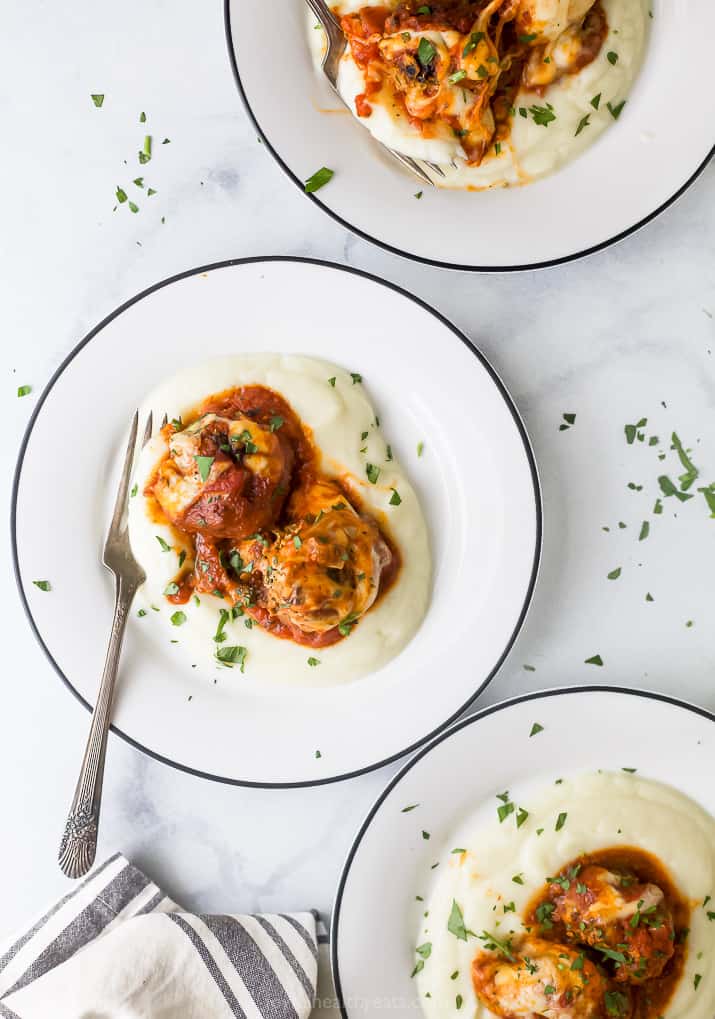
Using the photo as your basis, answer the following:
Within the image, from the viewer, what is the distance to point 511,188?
4613mm

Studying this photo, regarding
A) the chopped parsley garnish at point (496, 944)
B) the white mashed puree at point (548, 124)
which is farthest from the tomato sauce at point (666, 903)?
the white mashed puree at point (548, 124)

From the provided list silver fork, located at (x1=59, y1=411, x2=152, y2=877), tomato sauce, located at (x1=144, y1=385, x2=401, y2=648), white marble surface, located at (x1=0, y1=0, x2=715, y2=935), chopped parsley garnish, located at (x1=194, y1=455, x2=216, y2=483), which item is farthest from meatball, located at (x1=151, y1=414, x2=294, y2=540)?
white marble surface, located at (x1=0, y1=0, x2=715, y2=935)

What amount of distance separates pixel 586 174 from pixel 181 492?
8.40ft

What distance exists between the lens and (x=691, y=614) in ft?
16.2

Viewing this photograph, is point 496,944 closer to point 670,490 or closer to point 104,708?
point 104,708

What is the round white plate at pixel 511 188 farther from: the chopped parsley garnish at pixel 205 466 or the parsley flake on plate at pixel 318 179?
the chopped parsley garnish at pixel 205 466

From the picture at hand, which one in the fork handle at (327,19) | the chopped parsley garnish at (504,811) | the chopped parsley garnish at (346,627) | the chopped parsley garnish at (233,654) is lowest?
the chopped parsley garnish at (504,811)

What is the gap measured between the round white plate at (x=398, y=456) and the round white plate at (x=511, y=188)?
375 millimetres

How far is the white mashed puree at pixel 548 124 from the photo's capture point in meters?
4.43

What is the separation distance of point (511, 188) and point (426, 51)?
30.4 inches

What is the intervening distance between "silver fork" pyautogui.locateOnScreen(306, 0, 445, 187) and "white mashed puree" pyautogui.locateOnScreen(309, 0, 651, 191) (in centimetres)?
5

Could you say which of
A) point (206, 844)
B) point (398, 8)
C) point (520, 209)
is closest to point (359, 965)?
point (206, 844)

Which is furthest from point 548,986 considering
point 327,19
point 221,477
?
point 327,19

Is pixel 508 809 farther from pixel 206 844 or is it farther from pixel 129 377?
pixel 129 377
